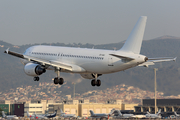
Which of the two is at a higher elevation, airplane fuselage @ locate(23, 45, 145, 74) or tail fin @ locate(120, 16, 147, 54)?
tail fin @ locate(120, 16, 147, 54)

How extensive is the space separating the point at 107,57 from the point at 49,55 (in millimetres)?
11820

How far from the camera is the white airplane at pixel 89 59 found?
61500mm

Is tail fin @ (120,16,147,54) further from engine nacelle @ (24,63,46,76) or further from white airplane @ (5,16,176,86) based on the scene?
engine nacelle @ (24,63,46,76)

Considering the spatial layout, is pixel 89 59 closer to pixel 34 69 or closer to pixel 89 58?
pixel 89 58

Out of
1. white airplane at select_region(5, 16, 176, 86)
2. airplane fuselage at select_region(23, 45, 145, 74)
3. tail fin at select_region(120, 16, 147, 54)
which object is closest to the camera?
white airplane at select_region(5, 16, 176, 86)

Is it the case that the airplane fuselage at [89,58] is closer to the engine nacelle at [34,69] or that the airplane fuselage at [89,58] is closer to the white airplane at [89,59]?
the white airplane at [89,59]

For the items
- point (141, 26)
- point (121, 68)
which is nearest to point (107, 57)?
point (121, 68)

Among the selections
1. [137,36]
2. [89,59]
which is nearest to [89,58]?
[89,59]

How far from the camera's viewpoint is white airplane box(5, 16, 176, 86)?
61.5 meters

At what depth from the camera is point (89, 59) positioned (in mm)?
64500

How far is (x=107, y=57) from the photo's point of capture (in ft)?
206

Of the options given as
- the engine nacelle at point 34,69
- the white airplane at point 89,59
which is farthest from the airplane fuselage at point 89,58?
the engine nacelle at point 34,69

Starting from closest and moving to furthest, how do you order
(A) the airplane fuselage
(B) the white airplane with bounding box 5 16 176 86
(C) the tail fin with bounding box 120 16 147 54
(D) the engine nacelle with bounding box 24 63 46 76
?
1. (B) the white airplane with bounding box 5 16 176 86
2. (A) the airplane fuselage
3. (C) the tail fin with bounding box 120 16 147 54
4. (D) the engine nacelle with bounding box 24 63 46 76

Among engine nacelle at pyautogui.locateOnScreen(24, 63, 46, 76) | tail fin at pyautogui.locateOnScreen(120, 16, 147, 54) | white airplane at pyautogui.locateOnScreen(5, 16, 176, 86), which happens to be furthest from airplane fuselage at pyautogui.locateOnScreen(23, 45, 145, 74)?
engine nacelle at pyautogui.locateOnScreen(24, 63, 46, 76)
